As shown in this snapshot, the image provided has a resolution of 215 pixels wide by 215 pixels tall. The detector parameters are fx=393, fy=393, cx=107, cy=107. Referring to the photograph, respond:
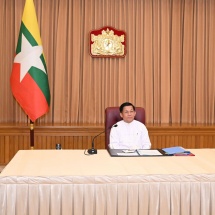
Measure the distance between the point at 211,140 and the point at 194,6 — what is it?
2.14 m

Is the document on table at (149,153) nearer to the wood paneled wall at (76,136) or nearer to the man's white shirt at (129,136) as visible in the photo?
the man's white shirt at (129,136)

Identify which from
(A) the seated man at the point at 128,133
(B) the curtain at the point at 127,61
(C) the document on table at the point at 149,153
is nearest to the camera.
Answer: (C) the document on table at the point at 149,153

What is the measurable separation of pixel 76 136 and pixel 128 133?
161cm

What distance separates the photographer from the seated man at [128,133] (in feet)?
13.4

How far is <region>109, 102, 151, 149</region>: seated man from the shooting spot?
4086 millimetres

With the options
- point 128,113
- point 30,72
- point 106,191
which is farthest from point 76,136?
point 106,191

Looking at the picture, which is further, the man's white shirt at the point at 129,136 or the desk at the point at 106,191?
the man's white shirt at the point at 129,136

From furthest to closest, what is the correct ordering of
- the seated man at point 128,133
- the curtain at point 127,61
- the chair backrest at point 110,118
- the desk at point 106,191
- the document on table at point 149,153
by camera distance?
1. the curtain at point 127,61
2. the chair backrest at point 110,118
3. the seated man at point 128,133
4. the document on table at point 149,153
5. the desk at point 106,191

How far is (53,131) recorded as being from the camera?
5.62 metres

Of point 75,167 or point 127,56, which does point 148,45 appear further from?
point 75,167

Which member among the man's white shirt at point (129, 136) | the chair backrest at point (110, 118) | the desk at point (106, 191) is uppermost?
the chair backrest at point (110, 118)

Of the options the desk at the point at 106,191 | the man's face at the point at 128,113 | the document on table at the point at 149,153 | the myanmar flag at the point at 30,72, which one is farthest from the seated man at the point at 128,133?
the myanmar flag at the point at 30,72

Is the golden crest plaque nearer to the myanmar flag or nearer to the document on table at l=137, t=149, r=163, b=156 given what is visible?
the myanmar flag

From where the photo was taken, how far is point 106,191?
8.90 feet
